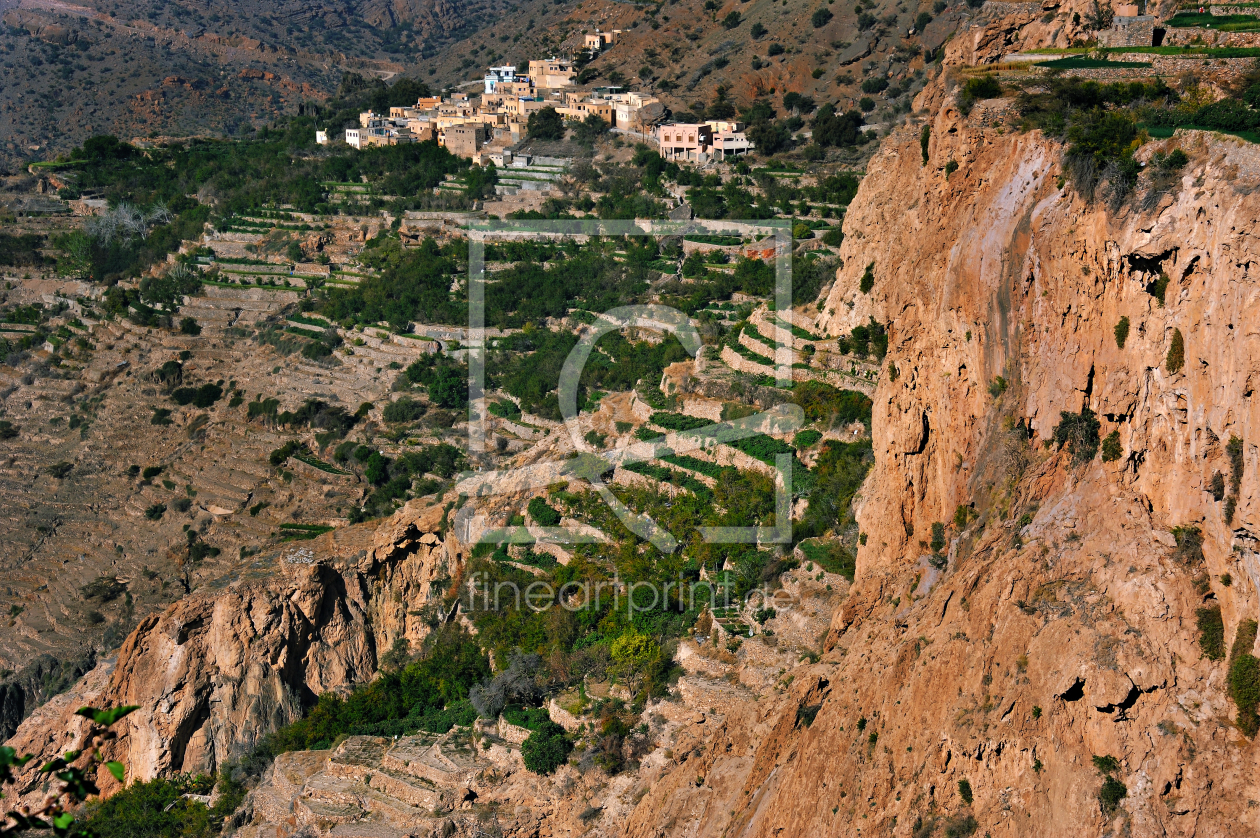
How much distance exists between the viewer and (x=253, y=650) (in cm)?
2400

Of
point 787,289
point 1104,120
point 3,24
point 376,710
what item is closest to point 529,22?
point 3,24

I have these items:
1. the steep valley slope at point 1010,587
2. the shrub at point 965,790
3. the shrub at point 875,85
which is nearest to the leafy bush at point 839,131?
the shrub at point 875,85

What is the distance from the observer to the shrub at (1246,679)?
9.18 metres

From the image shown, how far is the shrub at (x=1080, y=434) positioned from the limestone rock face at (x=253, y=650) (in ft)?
52.3

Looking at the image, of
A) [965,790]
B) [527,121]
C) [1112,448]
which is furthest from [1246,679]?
[527,121]

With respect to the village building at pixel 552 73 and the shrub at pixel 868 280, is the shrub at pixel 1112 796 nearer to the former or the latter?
the shrub at pixel 868 280

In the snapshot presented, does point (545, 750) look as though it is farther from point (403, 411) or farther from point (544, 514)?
point (403, 411)

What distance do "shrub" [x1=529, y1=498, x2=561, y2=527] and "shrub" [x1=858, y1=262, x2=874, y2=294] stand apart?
7.86 metres

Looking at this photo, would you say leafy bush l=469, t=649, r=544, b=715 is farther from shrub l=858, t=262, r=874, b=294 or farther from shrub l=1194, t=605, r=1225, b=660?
shrub l=1194, t=605, r=1225, b=660

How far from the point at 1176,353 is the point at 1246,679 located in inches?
109

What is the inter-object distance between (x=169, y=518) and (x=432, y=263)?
49.1 ft

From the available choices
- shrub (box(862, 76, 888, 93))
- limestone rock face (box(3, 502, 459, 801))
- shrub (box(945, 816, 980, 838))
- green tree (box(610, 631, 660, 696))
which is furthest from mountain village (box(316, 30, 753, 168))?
shrub (box(945, 816, 980, 838))

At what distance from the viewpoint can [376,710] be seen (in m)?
23.4

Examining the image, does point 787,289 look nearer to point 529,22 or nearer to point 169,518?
point 169,518
